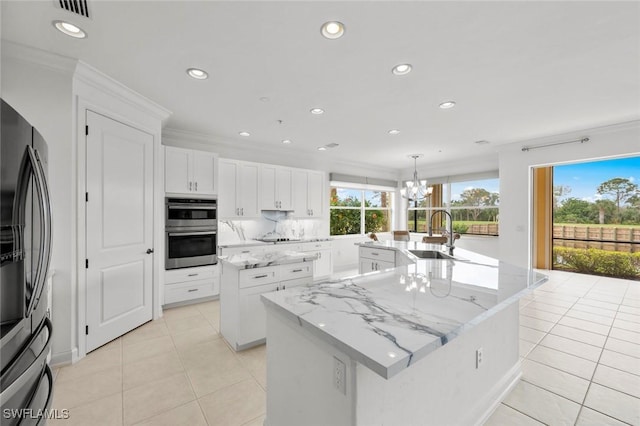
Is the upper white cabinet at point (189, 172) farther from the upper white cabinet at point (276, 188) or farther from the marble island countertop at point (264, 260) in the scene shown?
the marble island countertop at point (264, 260)

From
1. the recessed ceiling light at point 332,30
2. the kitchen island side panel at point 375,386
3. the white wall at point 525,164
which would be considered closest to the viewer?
the kitchen island side panel at point 375,386

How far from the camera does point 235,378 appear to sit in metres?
2.15

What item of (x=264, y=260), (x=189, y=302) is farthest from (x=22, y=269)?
(x=189, y=302)

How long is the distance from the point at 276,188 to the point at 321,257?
65.0 inches

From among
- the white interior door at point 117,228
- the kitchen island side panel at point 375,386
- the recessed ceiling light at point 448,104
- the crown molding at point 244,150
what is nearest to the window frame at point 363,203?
the crown molding at point 244,150

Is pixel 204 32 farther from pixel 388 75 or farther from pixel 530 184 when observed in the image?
pixel 530 184

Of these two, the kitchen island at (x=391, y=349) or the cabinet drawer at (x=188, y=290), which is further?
the cabinet drawer at (x=188, y=290)

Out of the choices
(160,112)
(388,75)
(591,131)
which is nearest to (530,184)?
(591,131)

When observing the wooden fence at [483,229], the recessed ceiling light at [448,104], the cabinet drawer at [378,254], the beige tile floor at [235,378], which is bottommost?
the beige tile floor at [235,378]

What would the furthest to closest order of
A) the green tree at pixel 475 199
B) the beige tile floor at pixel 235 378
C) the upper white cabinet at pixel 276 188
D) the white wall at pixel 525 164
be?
the green tree at pixel 475 199 < the upper white cabinet at pixel 276 188 < the white wall at pixel 525 164 < the beige tile floor at pixel 235 378

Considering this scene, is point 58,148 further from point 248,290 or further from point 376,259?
point 376,259

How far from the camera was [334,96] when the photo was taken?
3.01 m

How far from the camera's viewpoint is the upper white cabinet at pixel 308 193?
543 cm

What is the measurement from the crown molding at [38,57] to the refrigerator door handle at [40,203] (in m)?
1.67
